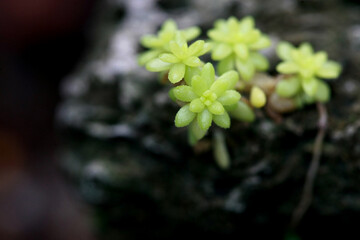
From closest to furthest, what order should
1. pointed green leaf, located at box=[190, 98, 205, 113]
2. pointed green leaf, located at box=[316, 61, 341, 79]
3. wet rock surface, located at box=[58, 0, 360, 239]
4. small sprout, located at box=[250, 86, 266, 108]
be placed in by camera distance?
pointed green leaf, located at box=[190, 98, 205, 113]
small sprout, located at box=[250, 86, 266, 108]
pointed green leaf, located at box=[316, 61, 341, 79]
wet rock surface, located at box=[58, 0, 360, 239]

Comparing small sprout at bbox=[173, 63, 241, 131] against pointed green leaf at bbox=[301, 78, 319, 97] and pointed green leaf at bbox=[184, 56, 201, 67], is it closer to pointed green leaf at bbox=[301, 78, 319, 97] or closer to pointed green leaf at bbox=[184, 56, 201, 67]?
pointed green leaf at bbox=[184, 56, 201, 67]

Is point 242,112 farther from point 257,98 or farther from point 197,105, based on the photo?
point 197,105

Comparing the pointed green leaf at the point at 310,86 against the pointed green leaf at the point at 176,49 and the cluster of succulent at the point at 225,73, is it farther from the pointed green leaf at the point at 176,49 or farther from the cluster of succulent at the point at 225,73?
the pointed green leaf at the point at 176,49

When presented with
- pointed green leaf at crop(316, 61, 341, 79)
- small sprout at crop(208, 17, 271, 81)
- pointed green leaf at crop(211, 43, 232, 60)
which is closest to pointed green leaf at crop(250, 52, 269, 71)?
small sprout at crop(208, 17, 271, 81)

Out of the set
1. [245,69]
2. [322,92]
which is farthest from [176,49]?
[322,92]

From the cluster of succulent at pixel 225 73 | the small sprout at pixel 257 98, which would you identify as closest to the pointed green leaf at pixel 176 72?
the cluster of succulent at pixel 225 73

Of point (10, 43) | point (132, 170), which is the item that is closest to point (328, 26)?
point (132, 170)
